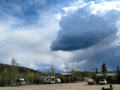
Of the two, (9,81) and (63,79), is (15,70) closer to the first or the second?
(9,81)

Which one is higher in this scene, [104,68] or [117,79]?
[104,68]

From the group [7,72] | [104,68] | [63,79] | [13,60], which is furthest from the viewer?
[104,68]

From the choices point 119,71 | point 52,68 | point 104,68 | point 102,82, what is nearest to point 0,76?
point 52,68

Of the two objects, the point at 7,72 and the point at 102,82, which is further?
the point at 7,72

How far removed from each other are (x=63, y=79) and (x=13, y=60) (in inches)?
1490

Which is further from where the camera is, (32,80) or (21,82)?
(32,80)

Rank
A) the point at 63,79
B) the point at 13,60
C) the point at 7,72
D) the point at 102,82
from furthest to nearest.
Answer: the point at 63,79
the point at 7,72
the point at 13,60
the point at 102,82

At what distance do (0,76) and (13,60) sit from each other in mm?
15583

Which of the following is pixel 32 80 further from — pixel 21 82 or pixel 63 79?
pixel 21 82

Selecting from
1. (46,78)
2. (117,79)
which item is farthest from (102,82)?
(46,78)

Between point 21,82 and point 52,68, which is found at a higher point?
point 52,68

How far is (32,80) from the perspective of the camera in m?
106

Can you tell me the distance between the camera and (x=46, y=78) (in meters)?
78.8

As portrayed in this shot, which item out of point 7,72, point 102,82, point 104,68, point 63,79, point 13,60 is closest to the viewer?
point 102,82
